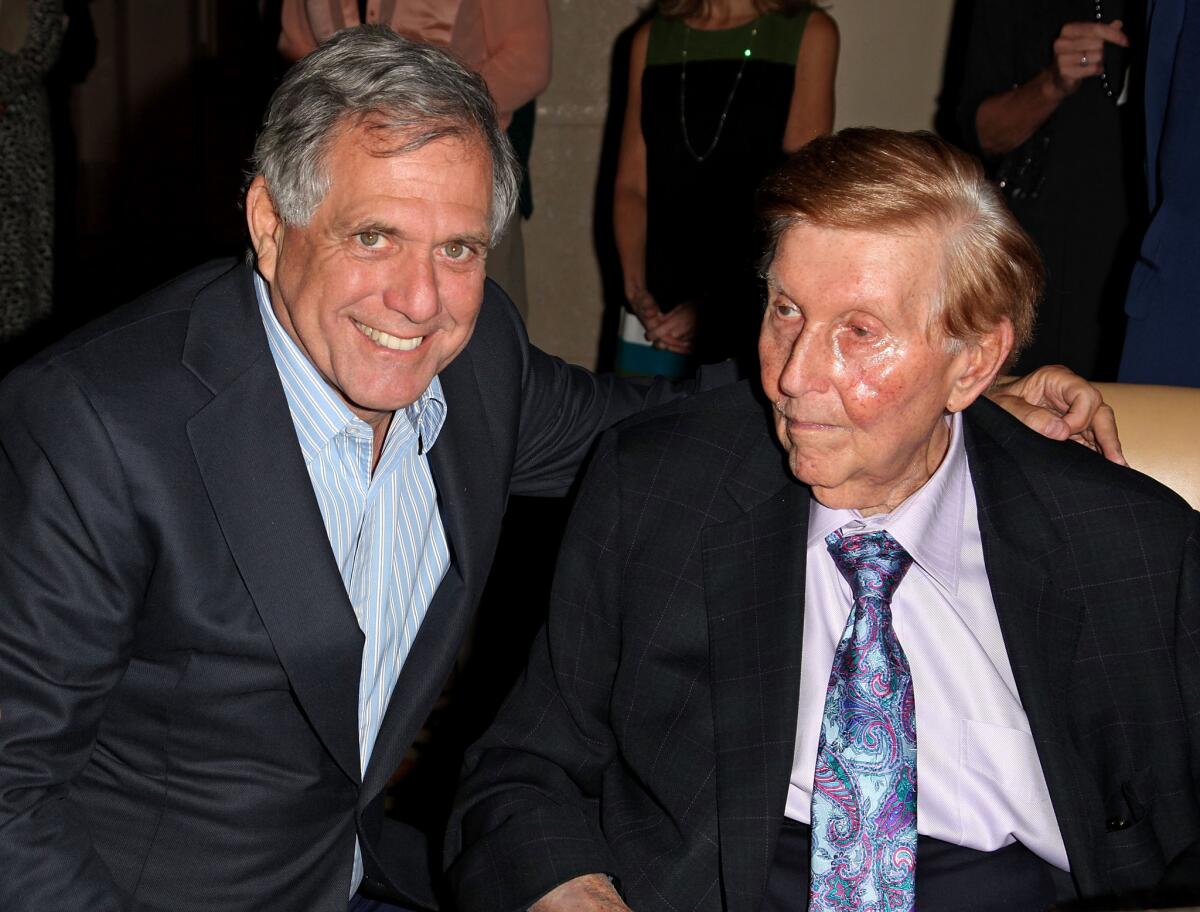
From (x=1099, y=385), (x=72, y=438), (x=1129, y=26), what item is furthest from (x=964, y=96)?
(x=72, y=438)

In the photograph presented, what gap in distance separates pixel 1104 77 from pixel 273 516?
7.29 ft

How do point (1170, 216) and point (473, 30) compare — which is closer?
point (1170, 216)

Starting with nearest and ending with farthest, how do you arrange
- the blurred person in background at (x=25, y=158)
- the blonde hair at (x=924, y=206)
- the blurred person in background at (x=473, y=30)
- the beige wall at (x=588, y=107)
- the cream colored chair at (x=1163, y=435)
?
the blonde hair at (x=924, y=206), the cream colored chair at (x=1163, y=435), the blurred person in background at (x=473, y=30), the blurred person in background at (x=25, y=158), the beige wall at (x=588, y=107)

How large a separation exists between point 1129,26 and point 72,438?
2454mm

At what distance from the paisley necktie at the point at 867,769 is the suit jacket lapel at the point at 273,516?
599mm

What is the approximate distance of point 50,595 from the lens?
4.86ft

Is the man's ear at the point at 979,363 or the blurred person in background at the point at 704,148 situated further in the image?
the blurred person in background at the point at 704,148

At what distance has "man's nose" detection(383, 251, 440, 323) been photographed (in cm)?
164

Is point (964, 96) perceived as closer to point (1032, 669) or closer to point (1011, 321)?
point (1011, 321)

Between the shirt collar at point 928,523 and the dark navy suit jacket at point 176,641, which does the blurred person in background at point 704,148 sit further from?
the dark navy suit jacket at point 176,641

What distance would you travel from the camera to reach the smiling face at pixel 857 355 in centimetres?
158

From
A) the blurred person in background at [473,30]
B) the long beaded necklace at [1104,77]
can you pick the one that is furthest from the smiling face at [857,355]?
the blurred person in background at [473,30]

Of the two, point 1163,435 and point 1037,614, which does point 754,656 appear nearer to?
point 1037,614

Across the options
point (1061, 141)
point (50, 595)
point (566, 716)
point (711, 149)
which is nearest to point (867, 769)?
point (566, 716)
